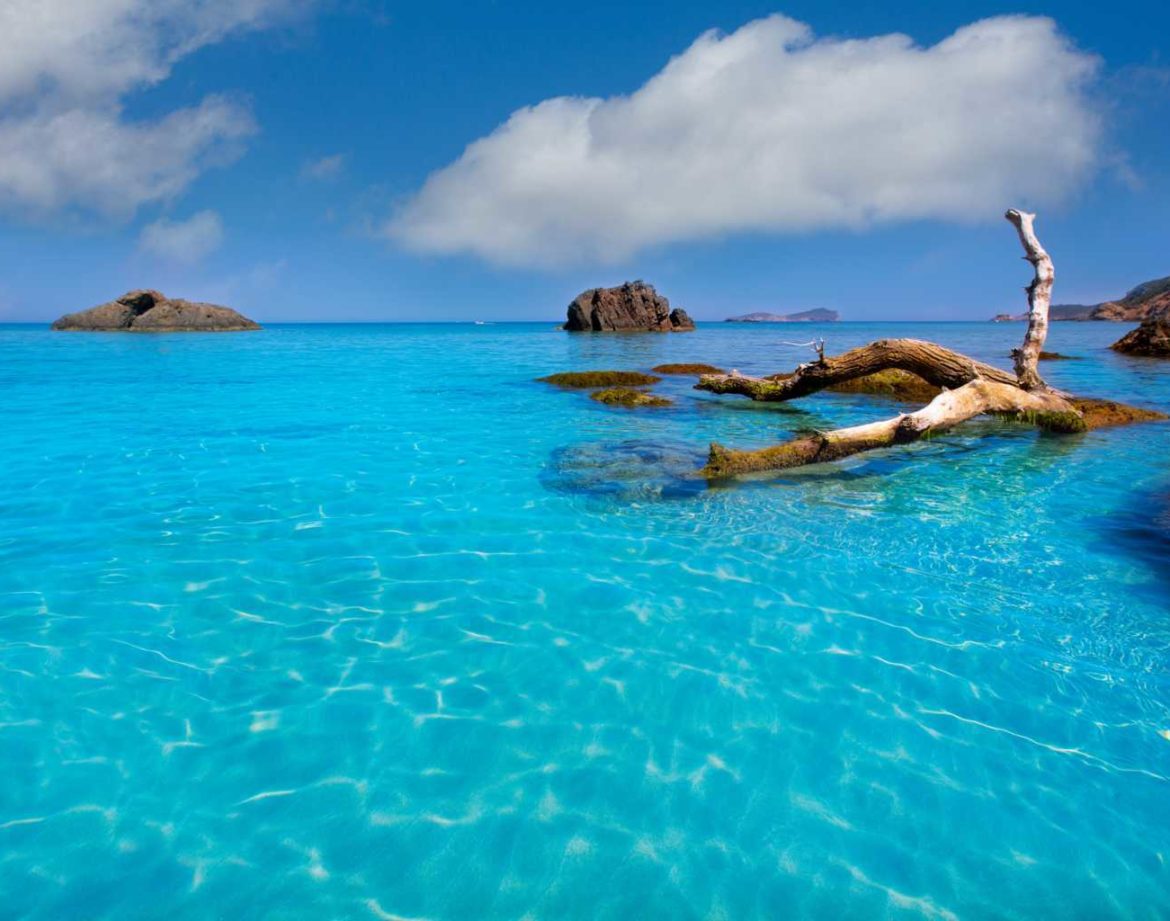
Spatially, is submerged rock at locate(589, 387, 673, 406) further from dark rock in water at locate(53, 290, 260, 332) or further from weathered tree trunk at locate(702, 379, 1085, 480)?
dark rock in water at locate(53, 290, 260, 332)

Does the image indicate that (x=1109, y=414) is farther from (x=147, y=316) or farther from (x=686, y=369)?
(x=147, y=316)

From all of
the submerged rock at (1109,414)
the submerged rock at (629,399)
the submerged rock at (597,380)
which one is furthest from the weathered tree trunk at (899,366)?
the submerged rock at (597,380)

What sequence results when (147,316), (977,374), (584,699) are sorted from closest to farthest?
1. (584,699)
2. (977,374)
3. (147,316)

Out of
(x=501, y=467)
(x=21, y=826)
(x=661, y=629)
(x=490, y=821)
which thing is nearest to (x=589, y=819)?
(x=490, y=821)

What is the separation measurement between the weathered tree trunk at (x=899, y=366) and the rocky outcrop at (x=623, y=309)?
7893 centimetres

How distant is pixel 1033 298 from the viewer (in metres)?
16.1

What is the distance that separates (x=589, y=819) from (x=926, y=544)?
244 inches

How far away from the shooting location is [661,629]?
6.23 metres

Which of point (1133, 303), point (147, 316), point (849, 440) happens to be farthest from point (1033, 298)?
point (1133, 303)

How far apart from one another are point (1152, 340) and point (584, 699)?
50.4 meters

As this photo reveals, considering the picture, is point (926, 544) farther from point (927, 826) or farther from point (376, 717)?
point (376, 717)

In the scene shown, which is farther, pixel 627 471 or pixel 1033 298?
pixel 1033 298

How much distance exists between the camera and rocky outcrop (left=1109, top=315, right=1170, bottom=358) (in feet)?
128

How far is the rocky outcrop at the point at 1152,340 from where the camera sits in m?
39.0
